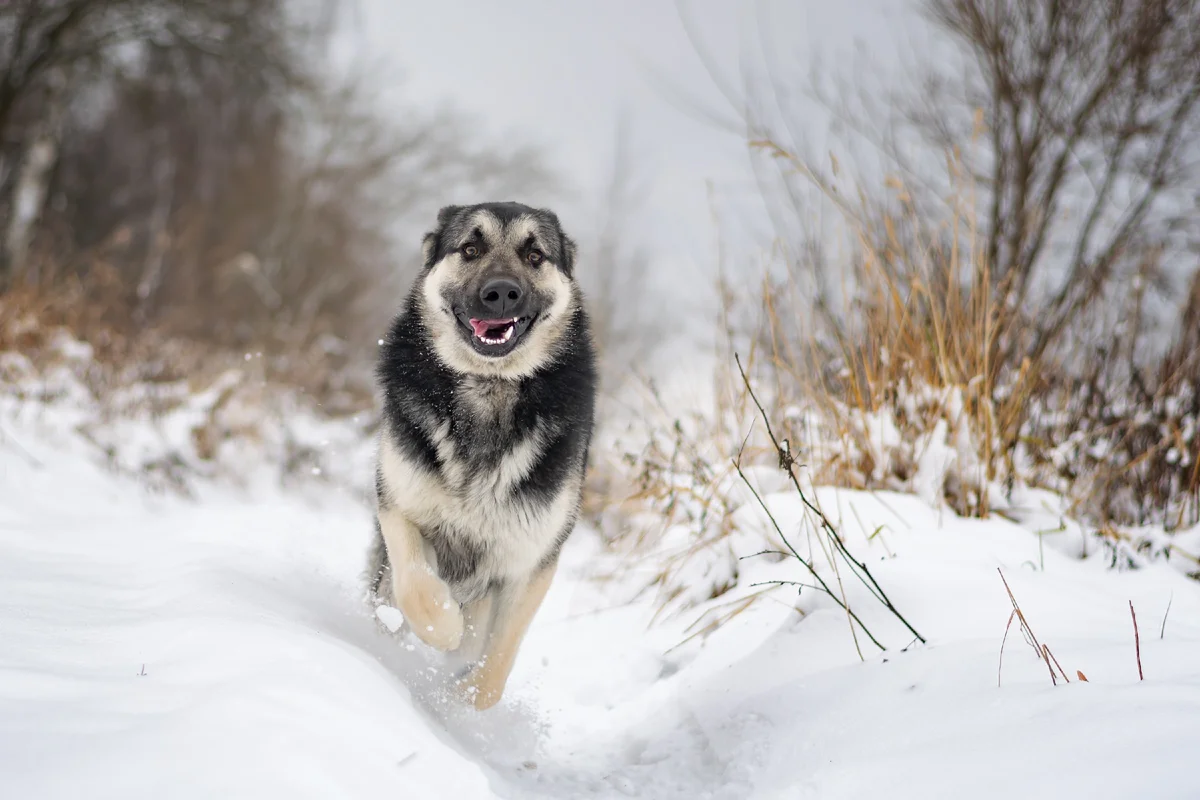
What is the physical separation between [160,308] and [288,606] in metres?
12.5

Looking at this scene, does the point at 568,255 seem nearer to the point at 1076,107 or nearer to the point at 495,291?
the point at 495,291

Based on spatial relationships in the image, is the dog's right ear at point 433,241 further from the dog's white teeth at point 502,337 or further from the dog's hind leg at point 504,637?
the dog's hind leg at point 504,637

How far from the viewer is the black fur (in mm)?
2787

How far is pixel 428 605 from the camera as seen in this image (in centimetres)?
263

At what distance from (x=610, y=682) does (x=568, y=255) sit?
189 cm

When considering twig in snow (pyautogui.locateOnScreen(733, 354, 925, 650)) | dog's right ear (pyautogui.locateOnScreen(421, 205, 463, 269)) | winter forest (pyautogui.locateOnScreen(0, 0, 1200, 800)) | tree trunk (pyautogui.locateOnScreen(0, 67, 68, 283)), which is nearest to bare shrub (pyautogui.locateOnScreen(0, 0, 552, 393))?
tree trunk (pyautogui.locateOnScreen(0, 67, 68, 283))

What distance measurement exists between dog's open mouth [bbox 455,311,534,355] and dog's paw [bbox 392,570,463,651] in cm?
83

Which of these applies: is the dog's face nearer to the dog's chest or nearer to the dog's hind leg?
the dog's chest

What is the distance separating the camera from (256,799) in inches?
49.7

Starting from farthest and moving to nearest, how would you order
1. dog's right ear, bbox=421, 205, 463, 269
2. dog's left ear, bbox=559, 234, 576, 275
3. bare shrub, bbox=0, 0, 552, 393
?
bare shrub, bbox=0, 0, 552, 393
dog's left ear, bbox=559, 234, 576, 275
dog's right ear, bbox=421, 205, 463, 269

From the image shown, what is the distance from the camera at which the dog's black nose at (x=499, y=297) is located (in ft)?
9.20

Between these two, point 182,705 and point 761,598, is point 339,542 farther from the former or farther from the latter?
point 182,705

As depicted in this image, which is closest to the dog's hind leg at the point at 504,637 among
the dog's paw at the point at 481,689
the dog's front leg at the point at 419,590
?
the dog's paw at the point at 481,689

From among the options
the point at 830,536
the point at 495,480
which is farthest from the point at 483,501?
the point at 830,536
